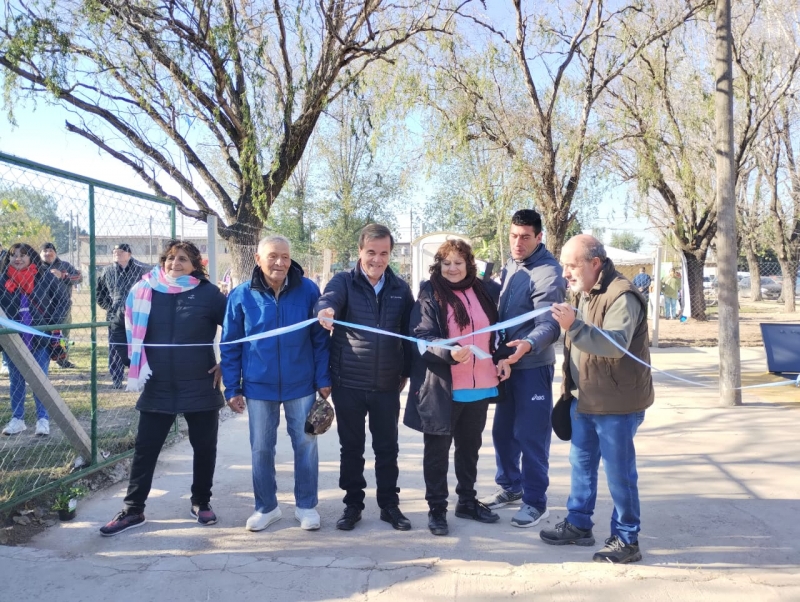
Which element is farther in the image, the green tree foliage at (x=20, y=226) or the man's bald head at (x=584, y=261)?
the green tree foliage at (x=20, y=226)

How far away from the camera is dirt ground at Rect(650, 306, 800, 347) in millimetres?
13977

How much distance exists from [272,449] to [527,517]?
1.63 m

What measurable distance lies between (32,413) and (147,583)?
4643 mm

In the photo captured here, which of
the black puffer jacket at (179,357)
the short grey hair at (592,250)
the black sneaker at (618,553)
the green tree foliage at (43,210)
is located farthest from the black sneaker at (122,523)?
the short grey hair at (592,250)

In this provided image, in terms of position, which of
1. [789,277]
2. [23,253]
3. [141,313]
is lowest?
[141,313]

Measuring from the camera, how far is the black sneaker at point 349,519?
384 centimetres

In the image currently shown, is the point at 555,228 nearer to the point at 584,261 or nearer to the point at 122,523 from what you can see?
the point at 584,261

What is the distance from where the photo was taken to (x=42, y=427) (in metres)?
5.85

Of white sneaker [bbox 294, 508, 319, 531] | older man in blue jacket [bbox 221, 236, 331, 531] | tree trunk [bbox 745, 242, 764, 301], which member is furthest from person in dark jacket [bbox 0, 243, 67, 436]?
tree trunk [bbox 745, 242, 764, 301]

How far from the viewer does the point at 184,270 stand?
3.99 meters

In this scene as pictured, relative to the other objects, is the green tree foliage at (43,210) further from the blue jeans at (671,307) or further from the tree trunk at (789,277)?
the tree trunk at (789,277)

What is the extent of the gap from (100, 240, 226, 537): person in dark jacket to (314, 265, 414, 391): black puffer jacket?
786 millimetres

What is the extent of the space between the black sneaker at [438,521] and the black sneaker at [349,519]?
0.45 m

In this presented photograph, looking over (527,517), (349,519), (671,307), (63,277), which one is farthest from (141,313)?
(671,307)
